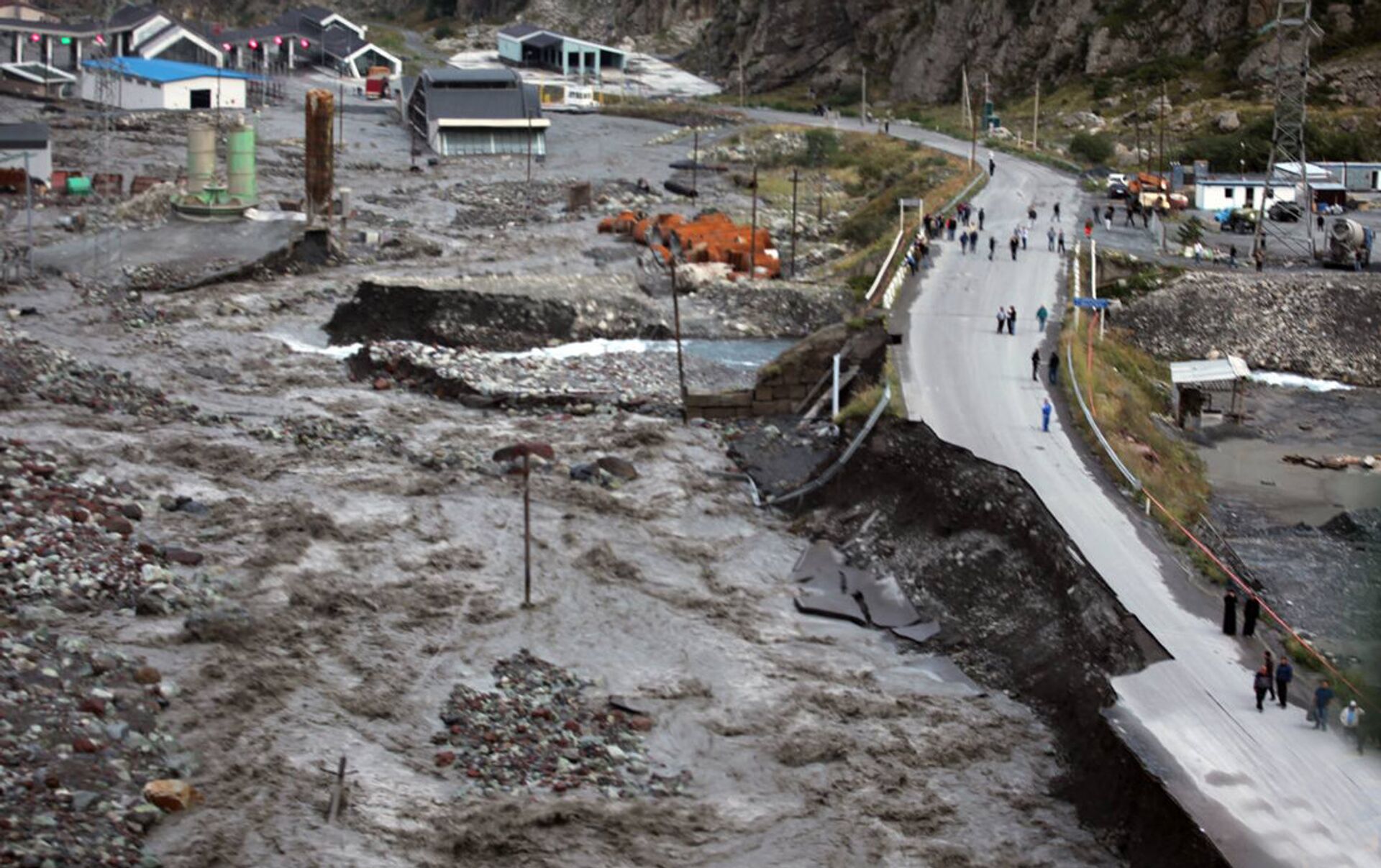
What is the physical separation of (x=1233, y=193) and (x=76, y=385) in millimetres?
39608

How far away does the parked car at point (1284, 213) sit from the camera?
58.5m

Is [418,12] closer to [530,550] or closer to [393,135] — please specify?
[393,135]

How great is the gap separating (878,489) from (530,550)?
22.3ft

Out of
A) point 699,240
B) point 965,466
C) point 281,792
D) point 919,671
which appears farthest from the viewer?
point 699,240

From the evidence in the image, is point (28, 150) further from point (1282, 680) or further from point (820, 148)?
point (1282, 680)

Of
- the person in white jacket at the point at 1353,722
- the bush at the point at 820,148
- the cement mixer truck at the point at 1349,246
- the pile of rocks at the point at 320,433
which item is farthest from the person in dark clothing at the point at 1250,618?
the bush at the point at 820,148

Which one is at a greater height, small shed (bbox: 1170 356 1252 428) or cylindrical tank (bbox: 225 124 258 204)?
cylindrical tank (bbox: 225 124 258 204)

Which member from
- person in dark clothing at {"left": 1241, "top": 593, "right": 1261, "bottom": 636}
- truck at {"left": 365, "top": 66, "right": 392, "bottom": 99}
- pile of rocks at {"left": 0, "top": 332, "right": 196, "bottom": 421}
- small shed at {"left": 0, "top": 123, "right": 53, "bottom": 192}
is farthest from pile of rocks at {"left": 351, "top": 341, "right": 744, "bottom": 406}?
truck at {"left": 365, "top": 66, "right": 392, "bottom": 99}

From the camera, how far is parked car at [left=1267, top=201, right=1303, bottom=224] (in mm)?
58531

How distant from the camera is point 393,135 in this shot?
8869 centimetres

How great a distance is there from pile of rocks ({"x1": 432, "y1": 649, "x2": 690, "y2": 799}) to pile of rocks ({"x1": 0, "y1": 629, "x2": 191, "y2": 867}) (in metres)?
3.63

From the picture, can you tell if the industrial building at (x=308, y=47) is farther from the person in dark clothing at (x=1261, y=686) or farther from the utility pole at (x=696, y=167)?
the person in dark clothing at (x=1261, y=686)

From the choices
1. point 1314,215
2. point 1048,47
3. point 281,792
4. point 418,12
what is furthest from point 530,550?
point 418,12

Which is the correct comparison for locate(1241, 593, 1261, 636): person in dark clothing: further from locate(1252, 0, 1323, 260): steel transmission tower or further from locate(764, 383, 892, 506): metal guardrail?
locate(1252, 0, 1323, 260): steel transmission tower
